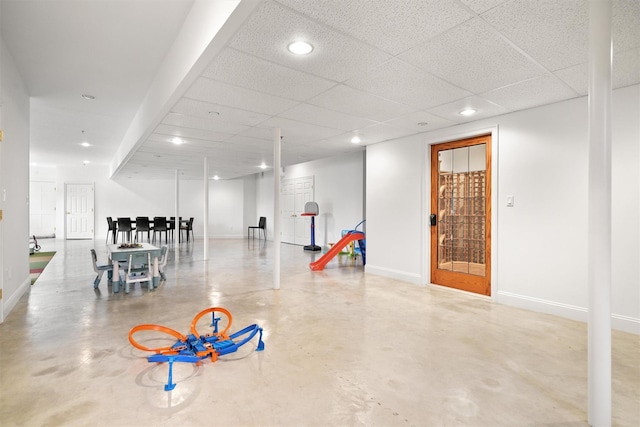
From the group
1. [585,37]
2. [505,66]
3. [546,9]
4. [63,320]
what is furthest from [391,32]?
[63,320]

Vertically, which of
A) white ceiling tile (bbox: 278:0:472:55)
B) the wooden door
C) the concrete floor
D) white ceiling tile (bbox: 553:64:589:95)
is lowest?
the concrete floor

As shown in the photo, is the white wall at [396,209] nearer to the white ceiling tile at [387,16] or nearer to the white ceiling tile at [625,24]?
the white ceiling tile at [625,24]

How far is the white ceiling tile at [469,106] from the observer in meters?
3.81

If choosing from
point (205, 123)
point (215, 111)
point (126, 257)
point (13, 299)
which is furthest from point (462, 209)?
point (13, 299)

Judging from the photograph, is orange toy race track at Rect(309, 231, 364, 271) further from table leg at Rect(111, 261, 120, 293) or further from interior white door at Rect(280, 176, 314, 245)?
interior white door at Rect(280, 176, 314, 245)

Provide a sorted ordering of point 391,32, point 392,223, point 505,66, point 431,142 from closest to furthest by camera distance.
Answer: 1. point 391,32
2. point 505,66
3. point 431,142
4. point 392,223

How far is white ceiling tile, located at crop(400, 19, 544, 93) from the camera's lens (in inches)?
94.5

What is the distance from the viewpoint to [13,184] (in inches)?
155

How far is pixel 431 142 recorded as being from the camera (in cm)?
516

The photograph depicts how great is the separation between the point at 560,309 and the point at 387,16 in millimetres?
3704

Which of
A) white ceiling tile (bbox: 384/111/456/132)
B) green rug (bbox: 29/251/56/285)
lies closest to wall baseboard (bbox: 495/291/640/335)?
white ceiling tile (bbox: 384/111/456/132)

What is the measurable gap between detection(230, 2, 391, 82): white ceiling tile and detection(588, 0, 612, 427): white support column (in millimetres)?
1390

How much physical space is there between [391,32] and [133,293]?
466 cm

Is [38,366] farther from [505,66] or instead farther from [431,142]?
[431,142]
